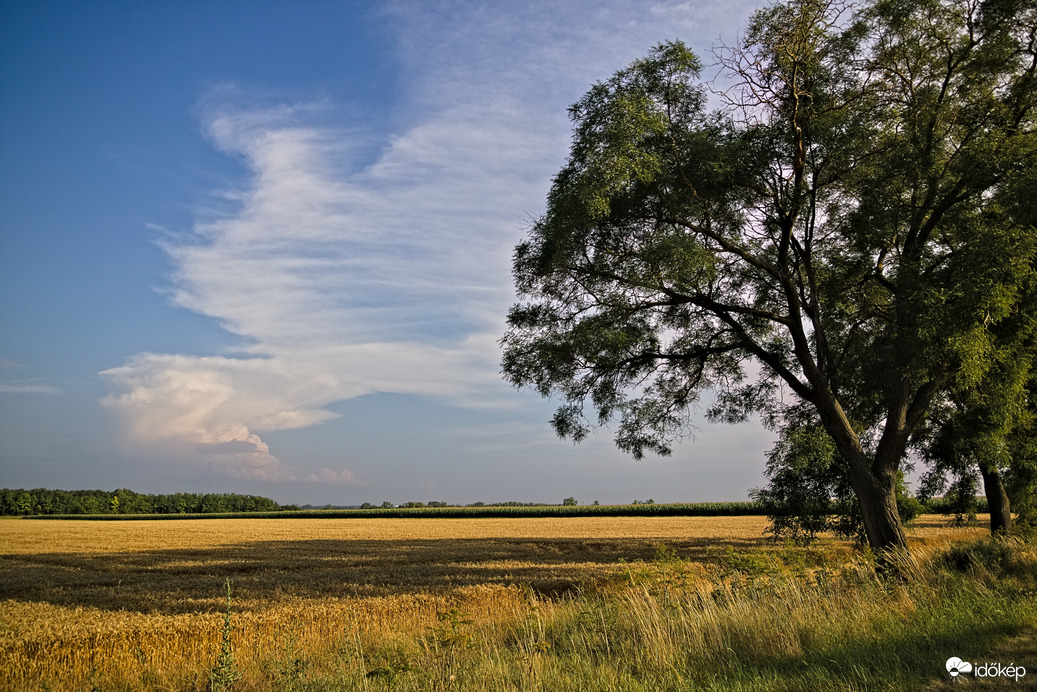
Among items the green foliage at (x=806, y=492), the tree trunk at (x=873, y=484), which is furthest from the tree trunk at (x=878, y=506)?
the green foliage at (x=806, y=492)

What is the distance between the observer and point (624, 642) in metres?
7.95

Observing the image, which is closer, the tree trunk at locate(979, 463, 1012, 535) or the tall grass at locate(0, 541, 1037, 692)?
the tall grass at locate(0, 541, 1037, 692)

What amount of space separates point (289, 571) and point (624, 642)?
595 inches

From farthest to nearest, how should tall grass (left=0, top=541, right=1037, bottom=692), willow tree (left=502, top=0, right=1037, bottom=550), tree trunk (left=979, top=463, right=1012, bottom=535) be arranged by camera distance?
tree trunk (left=979, top=463, right=1012, bottom=535) → willow tree (left=502, top=0, right=1037, bottom=550) → tall grass (left=0, top=541, right=1037, bottom=692)

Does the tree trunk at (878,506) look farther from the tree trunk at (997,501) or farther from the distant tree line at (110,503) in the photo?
the distant tree line at (110,503)

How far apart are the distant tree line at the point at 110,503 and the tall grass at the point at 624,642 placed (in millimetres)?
110117

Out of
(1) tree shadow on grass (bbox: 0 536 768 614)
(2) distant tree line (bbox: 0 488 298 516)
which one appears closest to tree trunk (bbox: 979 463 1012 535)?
(1) tree shadow on grass (bbox: 0 536 768 614)

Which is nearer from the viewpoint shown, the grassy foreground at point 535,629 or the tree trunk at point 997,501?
the grassy foreground at point 535,629

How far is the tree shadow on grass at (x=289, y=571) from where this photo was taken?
14375 mm

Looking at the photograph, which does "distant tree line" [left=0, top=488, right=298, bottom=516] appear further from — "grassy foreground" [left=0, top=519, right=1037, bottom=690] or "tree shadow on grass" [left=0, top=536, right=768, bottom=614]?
"grassy foreground" [left=0, top=519, right=1037, bottom=690]

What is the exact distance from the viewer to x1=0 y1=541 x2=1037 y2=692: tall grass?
6320 mm

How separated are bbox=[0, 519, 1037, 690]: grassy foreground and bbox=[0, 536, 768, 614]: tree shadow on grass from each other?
0.16 meters

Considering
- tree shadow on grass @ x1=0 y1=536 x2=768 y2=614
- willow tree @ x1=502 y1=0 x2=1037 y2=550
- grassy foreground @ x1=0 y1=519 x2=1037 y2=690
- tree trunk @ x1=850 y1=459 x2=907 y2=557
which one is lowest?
tree shadow on grass @ x1=0 y1=536 x2=768 y2=614

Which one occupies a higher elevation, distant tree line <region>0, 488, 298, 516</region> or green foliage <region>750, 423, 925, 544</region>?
green foliage <region>750, 423, 925, 544</region>
